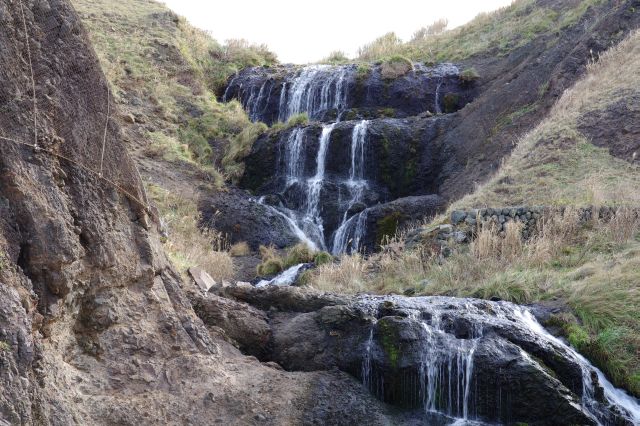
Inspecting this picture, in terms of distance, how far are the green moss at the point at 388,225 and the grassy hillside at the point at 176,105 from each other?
12.0 feet

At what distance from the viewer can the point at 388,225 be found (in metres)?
15.2

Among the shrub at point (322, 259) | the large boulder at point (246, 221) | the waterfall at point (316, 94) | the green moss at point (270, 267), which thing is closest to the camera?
the shrub at point (322, 259)

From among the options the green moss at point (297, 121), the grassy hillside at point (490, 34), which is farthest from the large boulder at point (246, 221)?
the grassy hillside at point (490, 34)

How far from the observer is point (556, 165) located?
44.7 ft

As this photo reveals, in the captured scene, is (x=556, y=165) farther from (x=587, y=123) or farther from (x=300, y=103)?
(x=300, y=103)

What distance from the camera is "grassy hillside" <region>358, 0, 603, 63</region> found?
23.9 meters

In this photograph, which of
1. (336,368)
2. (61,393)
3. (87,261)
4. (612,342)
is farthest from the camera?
(612,342)

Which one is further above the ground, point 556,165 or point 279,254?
point 556,165

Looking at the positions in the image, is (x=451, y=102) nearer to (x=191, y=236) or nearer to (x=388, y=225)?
(x=388, y=225)

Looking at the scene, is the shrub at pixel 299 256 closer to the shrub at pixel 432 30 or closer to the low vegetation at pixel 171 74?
the low vegetation at pixel 171 74

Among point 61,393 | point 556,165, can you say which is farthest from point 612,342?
point 556,165

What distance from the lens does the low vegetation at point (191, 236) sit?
11.4m

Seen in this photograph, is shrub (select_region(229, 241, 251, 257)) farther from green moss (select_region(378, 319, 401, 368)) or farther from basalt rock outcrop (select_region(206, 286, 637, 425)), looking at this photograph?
green moss (select_region(378, 319, 401, 368))

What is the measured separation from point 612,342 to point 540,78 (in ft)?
45.6
